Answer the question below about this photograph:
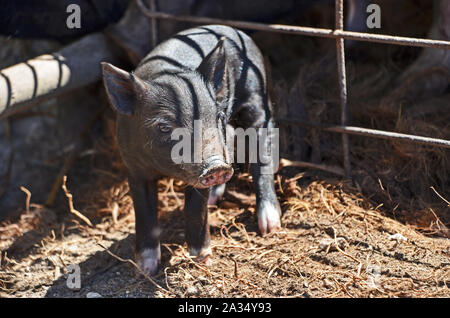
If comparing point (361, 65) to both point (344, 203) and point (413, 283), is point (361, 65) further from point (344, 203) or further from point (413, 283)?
point (413, 283)

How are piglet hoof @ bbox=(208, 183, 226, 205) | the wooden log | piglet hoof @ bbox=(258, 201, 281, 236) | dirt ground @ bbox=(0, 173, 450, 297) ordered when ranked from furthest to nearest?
1. piglet hoof @ bbox=(208, 183, 226, 205)
2. the wooden log
3. piglet hoof @ bbox=(258, 201, 281, 236)
4. dirt ground @ bbox=(0, 173, 450, 297)

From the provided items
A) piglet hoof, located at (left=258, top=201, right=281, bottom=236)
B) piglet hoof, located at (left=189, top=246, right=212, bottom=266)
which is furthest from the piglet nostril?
piglet hoof, located at (left=258, top=201, right=281, bottom=236)

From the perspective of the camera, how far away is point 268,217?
159 inches

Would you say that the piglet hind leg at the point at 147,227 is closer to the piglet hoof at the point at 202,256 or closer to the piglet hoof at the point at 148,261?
the piglet hoof at the point at 148,261

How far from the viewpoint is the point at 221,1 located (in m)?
5.01

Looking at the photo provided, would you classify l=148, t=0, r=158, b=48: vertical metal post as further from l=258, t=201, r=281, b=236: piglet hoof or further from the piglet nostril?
the piglet nostril

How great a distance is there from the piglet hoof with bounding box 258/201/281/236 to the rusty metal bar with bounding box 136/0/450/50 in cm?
111

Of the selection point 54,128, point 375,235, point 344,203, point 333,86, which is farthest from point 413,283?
point 54,128

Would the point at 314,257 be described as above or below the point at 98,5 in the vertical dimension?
below

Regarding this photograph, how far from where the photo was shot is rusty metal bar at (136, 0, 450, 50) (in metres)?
3.81

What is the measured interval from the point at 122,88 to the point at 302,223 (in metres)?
1.45

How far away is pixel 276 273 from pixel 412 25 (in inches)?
129

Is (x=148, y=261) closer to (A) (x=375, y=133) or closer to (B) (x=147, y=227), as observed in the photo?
(B) (x=147, y=227)

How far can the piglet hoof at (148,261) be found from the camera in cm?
372
